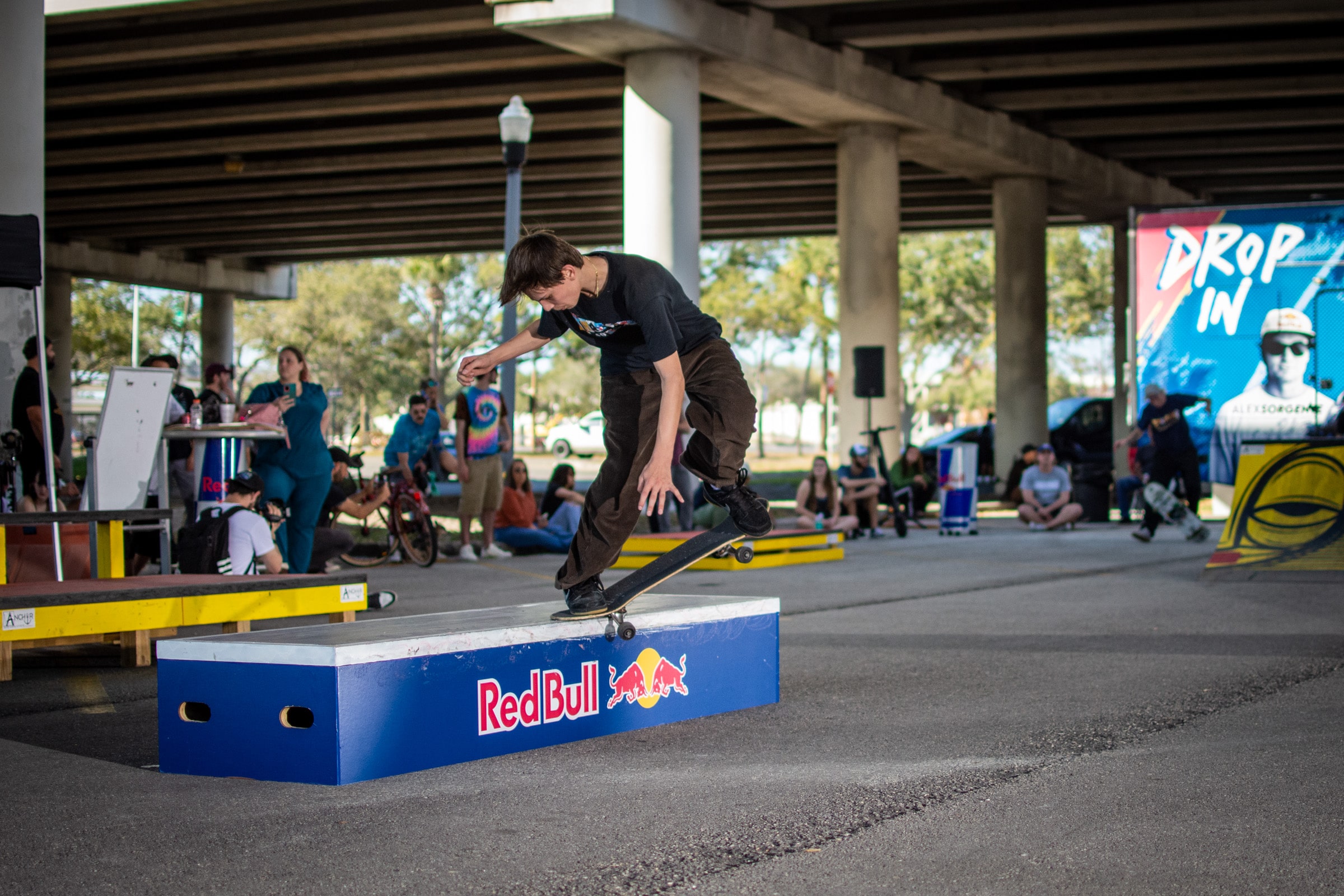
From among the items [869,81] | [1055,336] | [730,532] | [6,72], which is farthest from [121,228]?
[730,532]

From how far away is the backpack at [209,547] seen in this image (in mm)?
8422

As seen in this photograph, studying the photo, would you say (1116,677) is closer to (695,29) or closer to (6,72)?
(6,72)

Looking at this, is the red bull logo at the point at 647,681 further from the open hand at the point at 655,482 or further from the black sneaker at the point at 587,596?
the open hand at the point at 655,482

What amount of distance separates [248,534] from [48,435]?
1640 mm

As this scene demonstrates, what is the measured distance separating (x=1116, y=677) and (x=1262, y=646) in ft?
4.81

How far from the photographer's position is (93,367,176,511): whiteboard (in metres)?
9.23

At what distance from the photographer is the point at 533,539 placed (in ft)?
47.8

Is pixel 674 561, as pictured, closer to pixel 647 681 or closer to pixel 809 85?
pixel 647 681

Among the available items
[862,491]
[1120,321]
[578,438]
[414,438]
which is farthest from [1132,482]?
[578,438]

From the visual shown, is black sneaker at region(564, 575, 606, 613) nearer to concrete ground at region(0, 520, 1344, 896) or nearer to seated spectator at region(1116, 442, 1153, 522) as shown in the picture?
concrete ground at region(0, 520, 1344, 896)

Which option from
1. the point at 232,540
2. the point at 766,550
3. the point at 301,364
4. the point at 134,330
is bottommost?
the point at 766,550

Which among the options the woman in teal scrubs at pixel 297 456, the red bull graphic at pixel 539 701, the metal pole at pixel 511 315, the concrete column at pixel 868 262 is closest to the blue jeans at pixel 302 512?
the woman in teal scrubs at pixel 297 456

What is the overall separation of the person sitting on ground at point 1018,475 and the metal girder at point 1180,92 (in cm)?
692

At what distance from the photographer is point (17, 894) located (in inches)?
131
